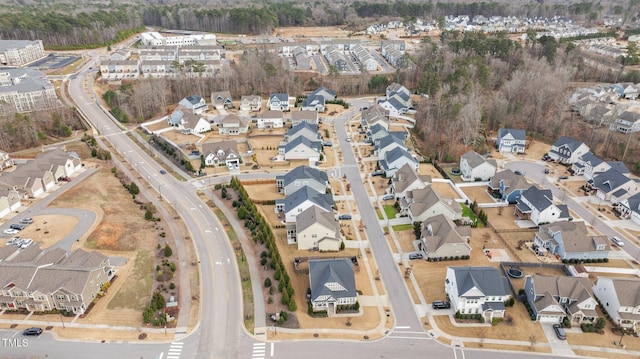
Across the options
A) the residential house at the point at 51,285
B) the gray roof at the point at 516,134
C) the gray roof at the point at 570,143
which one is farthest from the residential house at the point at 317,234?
the gray roof at the point at 570,143

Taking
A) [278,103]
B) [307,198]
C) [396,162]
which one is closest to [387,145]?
[396,162]

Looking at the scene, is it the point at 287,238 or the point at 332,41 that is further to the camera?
the point at 332,41

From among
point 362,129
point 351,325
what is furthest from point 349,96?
point 351,325

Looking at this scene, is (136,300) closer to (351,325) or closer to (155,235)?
(155,235)

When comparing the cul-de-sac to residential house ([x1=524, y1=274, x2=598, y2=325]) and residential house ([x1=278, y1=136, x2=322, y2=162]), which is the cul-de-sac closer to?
residential house ([x1=524, y1=274, x2=598, y2=325])

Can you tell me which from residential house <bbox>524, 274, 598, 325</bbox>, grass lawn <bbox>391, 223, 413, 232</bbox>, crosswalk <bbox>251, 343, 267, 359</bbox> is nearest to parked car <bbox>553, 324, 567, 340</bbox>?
residential house <bbox>524, 274, 598, 325</bbox>

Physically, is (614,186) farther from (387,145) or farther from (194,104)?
(194,104)
